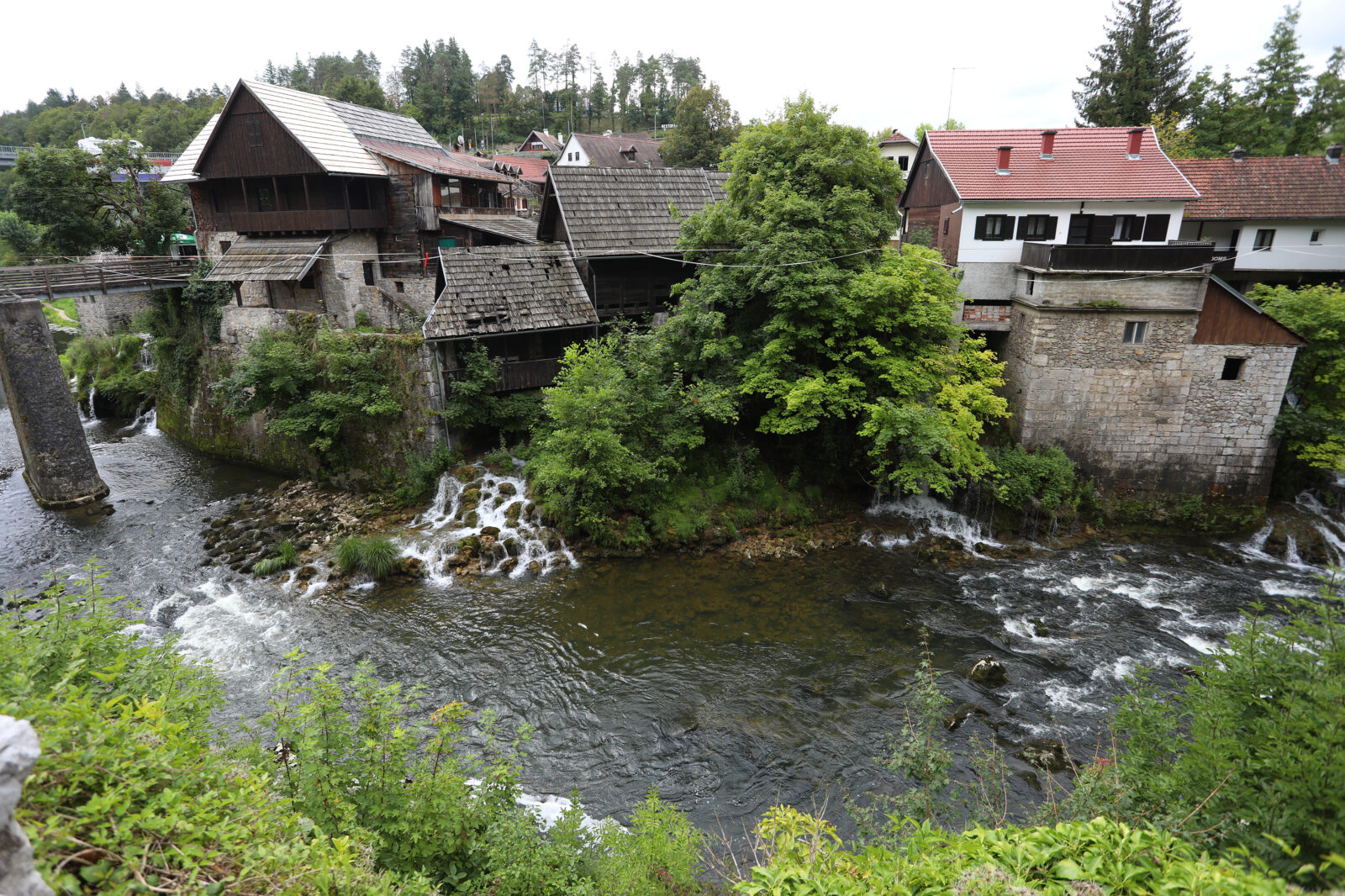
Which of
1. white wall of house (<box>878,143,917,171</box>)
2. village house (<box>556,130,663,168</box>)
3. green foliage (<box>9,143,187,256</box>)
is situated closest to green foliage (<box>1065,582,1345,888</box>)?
green foliage (<box>9,143,187,256</box>)

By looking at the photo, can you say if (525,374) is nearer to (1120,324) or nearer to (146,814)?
(146,814)

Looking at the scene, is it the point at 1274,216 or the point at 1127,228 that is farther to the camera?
the point at 1274,216

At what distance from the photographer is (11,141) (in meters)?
87.9

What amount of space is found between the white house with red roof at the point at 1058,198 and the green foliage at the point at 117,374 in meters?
35.2

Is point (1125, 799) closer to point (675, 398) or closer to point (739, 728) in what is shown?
point (739, 728)

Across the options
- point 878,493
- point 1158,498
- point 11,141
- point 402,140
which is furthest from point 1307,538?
point 11,141

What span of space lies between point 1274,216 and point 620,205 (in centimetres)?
2563

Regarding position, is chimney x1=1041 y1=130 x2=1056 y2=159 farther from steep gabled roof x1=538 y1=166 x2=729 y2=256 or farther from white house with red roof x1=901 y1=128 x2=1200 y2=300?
steep gabled roof x1=538 y1=166 x2=729 y2=256

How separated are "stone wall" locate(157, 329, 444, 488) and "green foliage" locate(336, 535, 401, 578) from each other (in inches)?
156

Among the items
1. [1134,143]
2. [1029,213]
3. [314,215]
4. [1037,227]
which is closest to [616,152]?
[314,215]

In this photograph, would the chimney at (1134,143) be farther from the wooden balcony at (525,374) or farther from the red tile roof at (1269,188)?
the wooden balcony at (525,374)

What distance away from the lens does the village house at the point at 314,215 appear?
25.8 metres

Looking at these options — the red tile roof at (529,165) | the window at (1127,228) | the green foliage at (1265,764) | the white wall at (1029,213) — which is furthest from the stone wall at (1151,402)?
the red tile roof at (529,165)

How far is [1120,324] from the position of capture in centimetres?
2062
